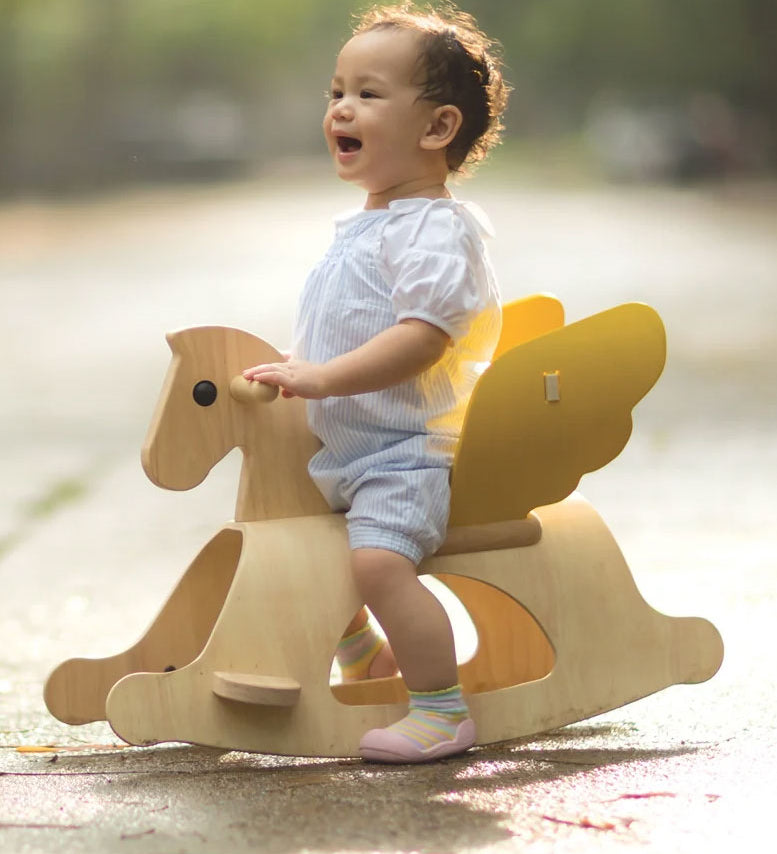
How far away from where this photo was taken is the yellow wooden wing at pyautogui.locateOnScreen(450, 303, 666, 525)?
4.59 feet

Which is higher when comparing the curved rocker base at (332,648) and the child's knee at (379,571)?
the child's knee at (379,571)

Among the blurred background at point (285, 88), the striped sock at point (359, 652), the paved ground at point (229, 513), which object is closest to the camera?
the paved ground at point (229, 513)

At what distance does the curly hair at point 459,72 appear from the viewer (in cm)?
145

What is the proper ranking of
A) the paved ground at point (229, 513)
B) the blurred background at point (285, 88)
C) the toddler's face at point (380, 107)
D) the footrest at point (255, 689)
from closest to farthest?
the paved ground at point (229, 513) → the footrest at point (255, 689) → the toddler's face at point (380, 107) → the blurred background at point (285, 88)

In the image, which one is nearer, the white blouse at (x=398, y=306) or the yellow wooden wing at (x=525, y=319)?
the white blouse at (x=398, y=306)

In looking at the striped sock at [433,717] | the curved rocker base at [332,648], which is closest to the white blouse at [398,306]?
the curved rocker base at [332,648]

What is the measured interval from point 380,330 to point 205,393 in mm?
182

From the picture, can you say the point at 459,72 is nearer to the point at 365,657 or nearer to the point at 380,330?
the point at 380,330

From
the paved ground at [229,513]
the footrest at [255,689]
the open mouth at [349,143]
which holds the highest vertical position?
the open mouth at [349,143]

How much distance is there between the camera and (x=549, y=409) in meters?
1.42

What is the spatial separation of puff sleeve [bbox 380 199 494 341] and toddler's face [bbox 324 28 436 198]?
53 mm

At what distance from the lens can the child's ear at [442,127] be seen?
4.77ft

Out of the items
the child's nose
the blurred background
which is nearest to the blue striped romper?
the child's nose

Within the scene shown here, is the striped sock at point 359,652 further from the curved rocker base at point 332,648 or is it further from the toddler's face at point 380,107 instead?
the toddler's face at point 380,107
